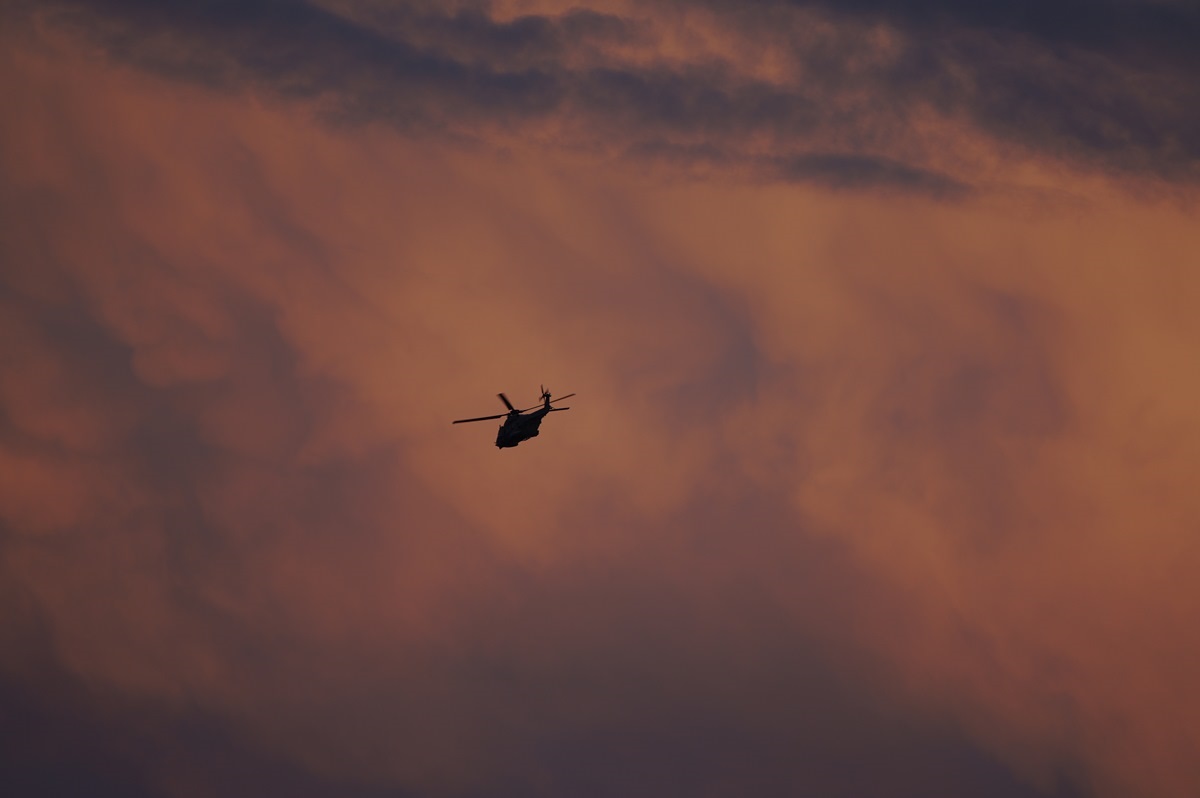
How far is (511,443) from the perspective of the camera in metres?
184
